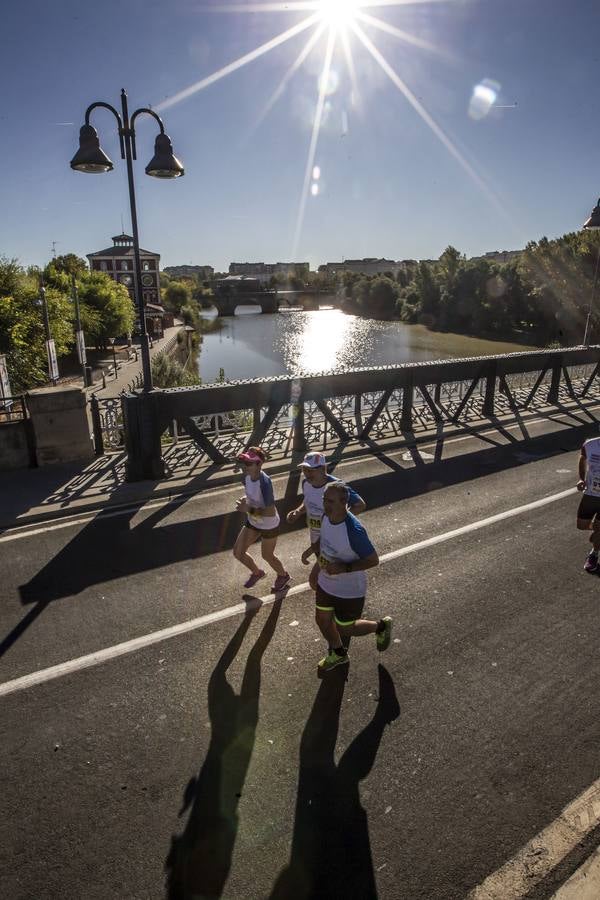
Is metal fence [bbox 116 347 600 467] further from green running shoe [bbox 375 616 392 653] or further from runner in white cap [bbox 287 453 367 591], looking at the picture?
green running shoe [bbox 375 616 392 653]

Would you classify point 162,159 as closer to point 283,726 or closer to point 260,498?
point 260,498

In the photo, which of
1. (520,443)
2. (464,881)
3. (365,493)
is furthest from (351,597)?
(520,443)

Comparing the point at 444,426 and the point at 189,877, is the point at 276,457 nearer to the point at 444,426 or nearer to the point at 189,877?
the point at 444,426

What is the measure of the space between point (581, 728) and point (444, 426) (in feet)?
34.3

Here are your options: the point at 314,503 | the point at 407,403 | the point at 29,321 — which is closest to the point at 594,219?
the point at 407,403

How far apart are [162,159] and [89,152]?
113 cm

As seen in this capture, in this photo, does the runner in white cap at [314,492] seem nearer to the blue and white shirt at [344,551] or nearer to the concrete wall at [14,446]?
the blue and white shirt at [344,551]

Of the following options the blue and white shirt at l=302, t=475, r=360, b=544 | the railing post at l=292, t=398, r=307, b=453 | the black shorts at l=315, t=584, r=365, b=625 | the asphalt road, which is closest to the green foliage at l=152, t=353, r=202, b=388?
the railing post at l=292, t=398, r=307, b=453

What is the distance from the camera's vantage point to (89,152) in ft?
28.3

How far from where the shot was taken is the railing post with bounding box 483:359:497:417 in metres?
14.9

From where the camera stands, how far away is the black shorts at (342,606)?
4.66 m

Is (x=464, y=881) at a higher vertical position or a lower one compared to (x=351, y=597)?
lower

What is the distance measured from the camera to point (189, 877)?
319 centimetres

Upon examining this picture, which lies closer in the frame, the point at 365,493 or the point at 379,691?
the point at 379,691
